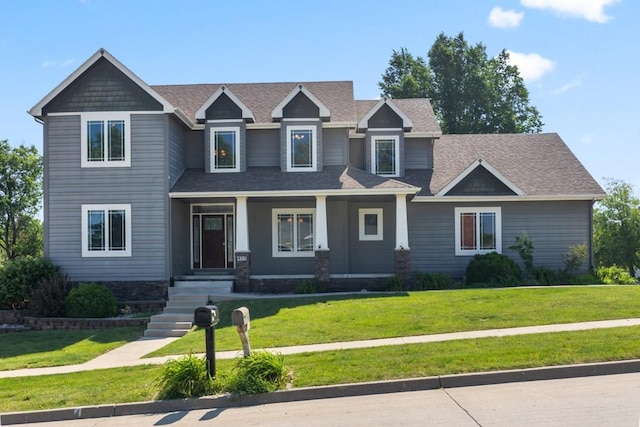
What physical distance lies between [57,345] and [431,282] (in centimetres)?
1142

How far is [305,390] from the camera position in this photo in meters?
9.64

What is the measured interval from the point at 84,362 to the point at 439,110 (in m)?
38.2

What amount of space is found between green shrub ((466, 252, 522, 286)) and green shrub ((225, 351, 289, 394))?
43.2 ft

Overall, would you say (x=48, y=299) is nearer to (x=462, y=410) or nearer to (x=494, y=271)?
(x=494, y=271)

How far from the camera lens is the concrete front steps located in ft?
57.2

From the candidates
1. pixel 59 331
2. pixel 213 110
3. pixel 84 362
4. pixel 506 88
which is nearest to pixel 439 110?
pixel 506 88

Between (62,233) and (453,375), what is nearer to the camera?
(453,375)

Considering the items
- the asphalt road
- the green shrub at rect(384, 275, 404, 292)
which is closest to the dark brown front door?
the green shrub at rect(384, 275, 404, 292)

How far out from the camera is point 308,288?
820 inches

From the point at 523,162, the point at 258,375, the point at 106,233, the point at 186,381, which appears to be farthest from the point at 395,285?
the point at 186,381

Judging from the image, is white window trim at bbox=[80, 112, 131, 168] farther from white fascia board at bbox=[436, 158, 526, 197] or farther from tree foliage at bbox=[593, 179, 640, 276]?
tree foliage at bbox=[593, 179, 640, 276]

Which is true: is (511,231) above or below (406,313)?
above

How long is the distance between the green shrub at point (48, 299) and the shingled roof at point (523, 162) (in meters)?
12.6

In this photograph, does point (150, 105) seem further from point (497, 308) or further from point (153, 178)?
point (497, 308)
